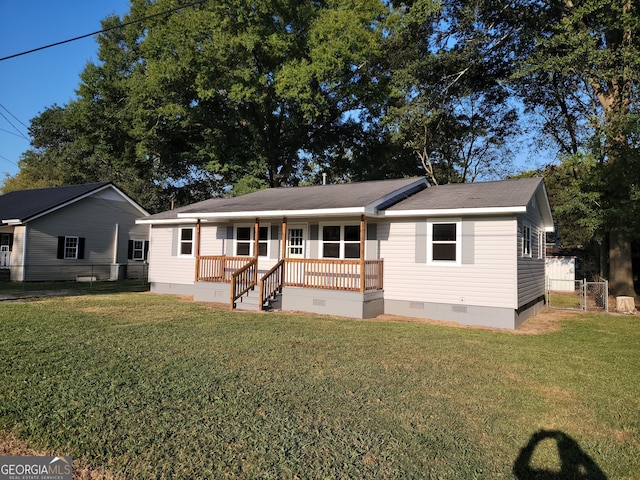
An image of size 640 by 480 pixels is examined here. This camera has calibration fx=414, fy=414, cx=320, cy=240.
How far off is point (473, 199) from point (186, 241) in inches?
423

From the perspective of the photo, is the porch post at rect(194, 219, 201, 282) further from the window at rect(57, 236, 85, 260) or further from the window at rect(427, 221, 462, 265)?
the window at rect(57, 236, 85, 260)

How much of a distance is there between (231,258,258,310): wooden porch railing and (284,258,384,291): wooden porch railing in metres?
1.13

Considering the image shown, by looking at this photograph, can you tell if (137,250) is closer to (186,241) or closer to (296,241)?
(186,241)

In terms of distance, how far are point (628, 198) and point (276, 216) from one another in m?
11.9

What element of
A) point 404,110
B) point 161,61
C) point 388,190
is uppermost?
point 161,61

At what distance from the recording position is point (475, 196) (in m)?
11.5

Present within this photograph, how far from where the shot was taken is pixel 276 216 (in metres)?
12.5

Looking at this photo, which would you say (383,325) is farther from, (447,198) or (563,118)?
(563,118)

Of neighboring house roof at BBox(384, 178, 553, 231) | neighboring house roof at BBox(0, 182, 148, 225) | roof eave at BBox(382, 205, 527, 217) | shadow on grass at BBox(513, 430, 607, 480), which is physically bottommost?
shadow on grass at BBox(513, 430, 607, 480)

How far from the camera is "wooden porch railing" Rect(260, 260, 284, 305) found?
12123 millimetres

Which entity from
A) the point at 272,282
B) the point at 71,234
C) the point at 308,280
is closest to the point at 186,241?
the point at 272,282

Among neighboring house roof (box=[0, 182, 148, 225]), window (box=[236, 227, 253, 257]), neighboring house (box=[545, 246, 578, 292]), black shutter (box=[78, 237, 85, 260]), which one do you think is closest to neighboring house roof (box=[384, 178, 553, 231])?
window (box=[236, 227, 253, 257])

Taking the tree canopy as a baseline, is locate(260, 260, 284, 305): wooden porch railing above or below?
below

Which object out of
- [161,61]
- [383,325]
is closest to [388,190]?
[383,325]
